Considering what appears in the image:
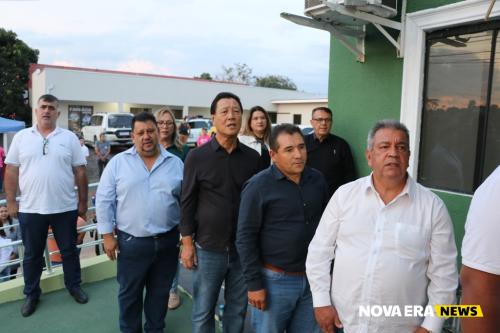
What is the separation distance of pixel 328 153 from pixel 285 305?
7.31 ft

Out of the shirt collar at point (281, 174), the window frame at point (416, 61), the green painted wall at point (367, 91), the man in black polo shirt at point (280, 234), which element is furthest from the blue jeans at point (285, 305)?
the window frame at point (416, 61)

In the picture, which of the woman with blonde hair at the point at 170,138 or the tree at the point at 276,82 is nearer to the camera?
the woman with blonde hair at the point at 170,138

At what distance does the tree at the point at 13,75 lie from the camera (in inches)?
1005

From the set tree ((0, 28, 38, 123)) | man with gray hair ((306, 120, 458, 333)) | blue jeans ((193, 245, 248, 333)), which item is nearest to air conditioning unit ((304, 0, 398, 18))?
man with gray hair ((306, 120, 458, 333))

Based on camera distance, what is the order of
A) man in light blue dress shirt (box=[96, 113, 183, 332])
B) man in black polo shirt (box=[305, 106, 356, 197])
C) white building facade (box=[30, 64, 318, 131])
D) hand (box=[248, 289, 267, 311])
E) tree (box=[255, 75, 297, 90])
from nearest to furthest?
hand (box=[248, 289, 267, 311])
man in light blue dress shirt (box=[96, 113, 183, 332])
man in black polo shirt (box=[305, 106, 356, 197])
white building facade (box=[30, 64, 318, 131])
tree (box=[255, 75, 297, 90])

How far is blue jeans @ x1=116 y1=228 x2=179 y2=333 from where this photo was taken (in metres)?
2.84

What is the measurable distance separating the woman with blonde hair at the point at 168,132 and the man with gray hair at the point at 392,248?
241 cm

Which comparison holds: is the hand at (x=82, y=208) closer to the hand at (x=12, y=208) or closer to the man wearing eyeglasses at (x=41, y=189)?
the man wearing eyeglasses at (x=41, y=189)

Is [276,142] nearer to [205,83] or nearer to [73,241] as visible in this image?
[73,241]

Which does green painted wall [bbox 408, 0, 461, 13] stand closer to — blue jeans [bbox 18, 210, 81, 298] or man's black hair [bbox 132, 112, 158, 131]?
man's black hair [bbox 132, 112, 158, 131]

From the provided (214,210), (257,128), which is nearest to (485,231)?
(214,210)

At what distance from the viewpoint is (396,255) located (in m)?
1.68

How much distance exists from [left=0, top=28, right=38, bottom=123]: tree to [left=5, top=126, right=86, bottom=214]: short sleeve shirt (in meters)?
26.3

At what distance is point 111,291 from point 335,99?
3323 millimetres
